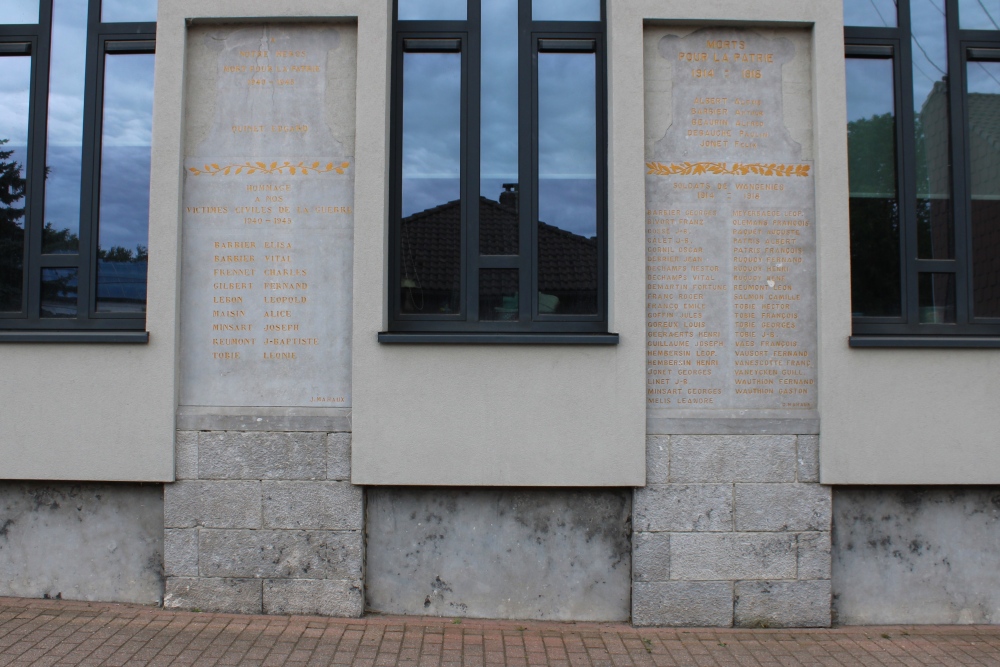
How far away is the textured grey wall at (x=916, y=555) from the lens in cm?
501

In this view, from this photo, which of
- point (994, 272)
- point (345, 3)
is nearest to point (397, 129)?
point (345, 3)

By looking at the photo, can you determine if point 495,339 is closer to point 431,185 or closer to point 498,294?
point 498,294

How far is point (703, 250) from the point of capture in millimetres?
5066

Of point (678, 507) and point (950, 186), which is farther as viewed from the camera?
point (950, 186)

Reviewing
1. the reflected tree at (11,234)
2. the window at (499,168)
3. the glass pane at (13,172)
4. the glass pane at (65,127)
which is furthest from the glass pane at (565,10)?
the reflected tree at (11,234)

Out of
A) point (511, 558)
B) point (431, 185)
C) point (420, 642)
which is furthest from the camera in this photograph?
point (431, 185)

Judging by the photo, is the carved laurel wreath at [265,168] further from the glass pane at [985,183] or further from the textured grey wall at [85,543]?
the glass pane at [985,183]

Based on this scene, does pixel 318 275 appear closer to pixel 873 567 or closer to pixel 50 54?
pixel 50 54

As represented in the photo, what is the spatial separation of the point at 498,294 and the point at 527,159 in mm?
1015

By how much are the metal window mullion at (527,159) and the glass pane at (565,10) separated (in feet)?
0.26

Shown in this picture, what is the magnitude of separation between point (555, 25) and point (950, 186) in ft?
10.4

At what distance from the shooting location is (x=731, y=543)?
192 inches

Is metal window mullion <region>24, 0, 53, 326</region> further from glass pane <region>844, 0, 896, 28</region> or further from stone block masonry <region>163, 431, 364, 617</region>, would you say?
glass pane <region>844, 0, 896, 28</region>

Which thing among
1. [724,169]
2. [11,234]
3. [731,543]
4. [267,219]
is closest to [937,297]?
[724,169]
